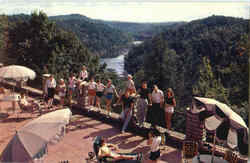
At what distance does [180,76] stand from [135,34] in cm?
8931

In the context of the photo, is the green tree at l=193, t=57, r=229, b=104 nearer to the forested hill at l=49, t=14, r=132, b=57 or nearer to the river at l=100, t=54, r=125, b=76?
the forested hill at l=49, t=14, r=132, b=57

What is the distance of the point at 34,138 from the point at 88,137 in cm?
384

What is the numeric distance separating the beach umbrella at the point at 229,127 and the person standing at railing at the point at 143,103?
3.19 metres

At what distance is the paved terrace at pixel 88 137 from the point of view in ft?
26.8

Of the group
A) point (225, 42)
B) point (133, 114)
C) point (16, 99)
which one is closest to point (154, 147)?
point (133, 114)

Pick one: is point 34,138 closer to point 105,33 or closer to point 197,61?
point 197,61

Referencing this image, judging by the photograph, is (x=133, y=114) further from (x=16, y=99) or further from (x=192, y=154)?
(x=16, y=99)

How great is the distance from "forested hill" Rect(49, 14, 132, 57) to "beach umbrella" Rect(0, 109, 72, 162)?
240 feet

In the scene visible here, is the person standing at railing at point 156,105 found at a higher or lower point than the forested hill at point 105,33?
lower

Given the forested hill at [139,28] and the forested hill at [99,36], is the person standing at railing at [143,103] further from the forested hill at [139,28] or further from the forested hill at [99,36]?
the forested hill at [139,28]

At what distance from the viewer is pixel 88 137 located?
9.34 m

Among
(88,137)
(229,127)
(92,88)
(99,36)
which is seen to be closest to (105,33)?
(99,36)

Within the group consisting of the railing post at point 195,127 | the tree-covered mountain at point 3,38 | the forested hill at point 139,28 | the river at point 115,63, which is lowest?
the river at point 115,63

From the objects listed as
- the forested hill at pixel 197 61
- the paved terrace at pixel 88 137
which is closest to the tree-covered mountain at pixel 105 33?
the forested hill at pixel 197 61
